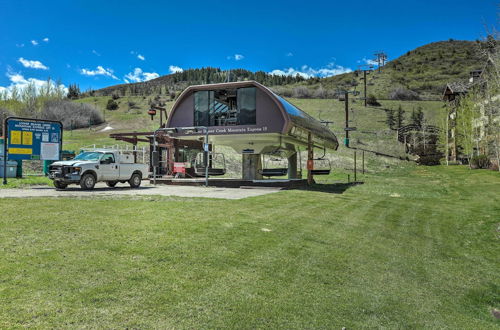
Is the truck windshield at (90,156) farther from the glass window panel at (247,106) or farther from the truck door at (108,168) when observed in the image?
the glass window panel at (247,106)

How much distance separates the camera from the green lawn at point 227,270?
4.89 metres

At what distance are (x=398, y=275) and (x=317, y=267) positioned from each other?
1.82 meters

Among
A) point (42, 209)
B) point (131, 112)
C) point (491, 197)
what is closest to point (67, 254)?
point (42, 209)

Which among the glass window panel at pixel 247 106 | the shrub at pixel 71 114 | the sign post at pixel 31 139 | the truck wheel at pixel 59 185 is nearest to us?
the truck wheel at pixel 59 185

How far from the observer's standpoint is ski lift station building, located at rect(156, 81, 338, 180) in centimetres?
2386

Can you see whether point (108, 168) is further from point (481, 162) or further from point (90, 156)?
point (481, 162)

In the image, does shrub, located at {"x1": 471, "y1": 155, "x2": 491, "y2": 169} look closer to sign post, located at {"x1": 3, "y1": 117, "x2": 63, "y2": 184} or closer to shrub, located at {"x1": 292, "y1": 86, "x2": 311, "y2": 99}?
sign post, located at {"x1": 3, "y1": 117, "x2": 63, "y2": 184}

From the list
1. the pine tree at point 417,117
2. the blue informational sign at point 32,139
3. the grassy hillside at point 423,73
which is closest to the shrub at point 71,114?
the blue informational sign at point 32,139

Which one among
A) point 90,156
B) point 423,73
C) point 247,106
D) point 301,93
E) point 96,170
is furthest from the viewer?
point 423,73

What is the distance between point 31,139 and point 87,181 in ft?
16.0

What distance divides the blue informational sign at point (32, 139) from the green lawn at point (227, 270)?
1101 cm

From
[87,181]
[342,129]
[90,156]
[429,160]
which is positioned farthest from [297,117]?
[342,129]

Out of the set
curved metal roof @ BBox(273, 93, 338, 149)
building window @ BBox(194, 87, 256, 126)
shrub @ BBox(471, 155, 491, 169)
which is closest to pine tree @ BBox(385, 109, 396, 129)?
shrub @ BBox(471, 155, 491, 169)

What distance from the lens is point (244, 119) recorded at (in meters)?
25.0
